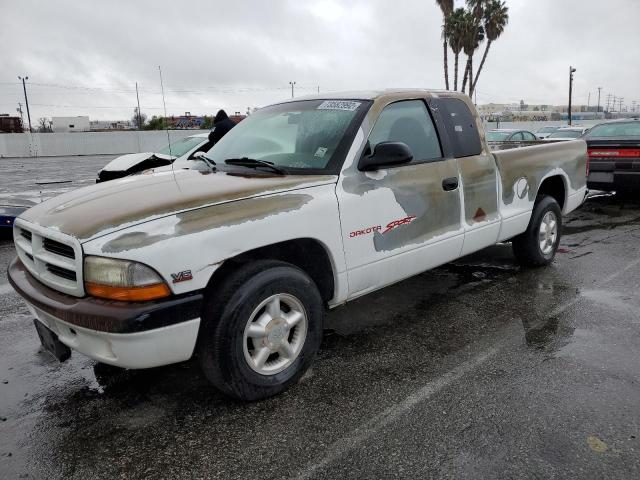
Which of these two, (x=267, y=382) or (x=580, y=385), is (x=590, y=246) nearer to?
(x=580, y=385)

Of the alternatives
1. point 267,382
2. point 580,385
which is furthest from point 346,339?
point 580,385

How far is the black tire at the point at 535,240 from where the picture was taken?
519 cm

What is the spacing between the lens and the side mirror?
3281 millimetres

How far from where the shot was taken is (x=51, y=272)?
2.79m

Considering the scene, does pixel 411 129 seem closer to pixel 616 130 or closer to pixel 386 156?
pixel 386 156

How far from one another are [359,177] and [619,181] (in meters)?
7.41

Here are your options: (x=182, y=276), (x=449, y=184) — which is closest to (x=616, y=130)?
(x=449, y=184)

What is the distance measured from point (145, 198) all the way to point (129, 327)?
0.78 metres

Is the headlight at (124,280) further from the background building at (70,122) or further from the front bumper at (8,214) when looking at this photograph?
the background building at (70,122)

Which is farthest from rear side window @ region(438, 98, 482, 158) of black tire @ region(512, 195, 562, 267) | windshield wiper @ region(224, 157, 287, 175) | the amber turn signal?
the amber turn signal

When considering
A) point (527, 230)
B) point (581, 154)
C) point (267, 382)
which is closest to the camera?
point (267, 382)

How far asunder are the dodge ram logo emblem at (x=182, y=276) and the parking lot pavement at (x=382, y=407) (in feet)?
2.77

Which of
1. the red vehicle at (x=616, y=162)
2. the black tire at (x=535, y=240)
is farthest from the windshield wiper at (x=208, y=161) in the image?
the red vehicle at (x=616, y=162)

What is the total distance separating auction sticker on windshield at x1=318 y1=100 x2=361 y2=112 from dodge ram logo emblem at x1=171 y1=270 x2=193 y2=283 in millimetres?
1750
